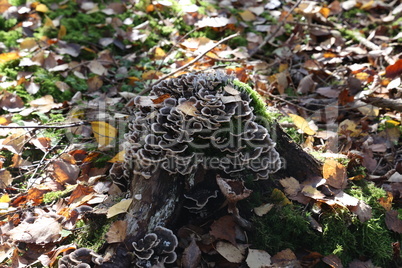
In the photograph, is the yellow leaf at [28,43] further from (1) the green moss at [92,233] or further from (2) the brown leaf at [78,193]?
(1) the green moss at [92,233]

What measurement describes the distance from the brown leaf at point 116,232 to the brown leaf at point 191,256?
537 mm

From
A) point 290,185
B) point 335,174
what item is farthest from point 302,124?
point 290,185

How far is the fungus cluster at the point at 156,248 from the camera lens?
2959mm

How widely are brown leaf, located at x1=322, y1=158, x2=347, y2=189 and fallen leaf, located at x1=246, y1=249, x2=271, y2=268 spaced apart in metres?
1.10

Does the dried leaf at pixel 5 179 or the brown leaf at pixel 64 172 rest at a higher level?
the brown leaf at pixel 64 172

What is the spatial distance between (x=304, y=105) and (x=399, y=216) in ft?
7.54

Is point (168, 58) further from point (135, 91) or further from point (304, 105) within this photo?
point (304, 105)

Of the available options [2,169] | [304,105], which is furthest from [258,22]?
[2,169]

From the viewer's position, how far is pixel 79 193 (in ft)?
12.7

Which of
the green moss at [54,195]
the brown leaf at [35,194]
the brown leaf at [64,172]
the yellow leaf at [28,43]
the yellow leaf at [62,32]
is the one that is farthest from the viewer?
the yellow leaf at [62,32]

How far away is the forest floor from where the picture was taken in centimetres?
341

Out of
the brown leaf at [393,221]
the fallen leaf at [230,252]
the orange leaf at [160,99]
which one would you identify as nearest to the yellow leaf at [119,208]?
the fallen leaf at [230,252]

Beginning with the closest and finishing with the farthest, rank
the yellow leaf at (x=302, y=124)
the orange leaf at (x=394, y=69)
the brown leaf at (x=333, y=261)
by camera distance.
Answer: the brown leaf at (x=333, y=261) → the yellow leaf at (x=302, y=124) → the orange leaf at (x=394, y=69)

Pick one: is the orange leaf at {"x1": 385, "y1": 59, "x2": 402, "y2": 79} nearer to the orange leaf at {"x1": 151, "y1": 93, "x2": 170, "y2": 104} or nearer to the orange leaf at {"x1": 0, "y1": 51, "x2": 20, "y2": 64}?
the orange leaf at {"x1": 151, "y1": 93, "x2": 170, "y2": 104}
